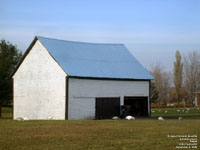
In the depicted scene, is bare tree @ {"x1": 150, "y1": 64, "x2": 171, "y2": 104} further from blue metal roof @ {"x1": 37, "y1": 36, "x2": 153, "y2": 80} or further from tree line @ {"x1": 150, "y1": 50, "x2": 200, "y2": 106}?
blue metal roof @ {"x1": 37, "y1": 36, "x2": 153, "y2": 80}

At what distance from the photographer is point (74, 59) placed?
1393 inches

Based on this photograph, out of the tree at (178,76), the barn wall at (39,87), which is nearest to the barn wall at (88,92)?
the barn wall at (39,87)

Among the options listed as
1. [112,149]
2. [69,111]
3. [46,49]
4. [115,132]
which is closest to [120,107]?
[69,111]

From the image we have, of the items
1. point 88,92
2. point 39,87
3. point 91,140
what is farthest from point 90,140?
point 39,87

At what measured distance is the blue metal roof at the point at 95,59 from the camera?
3428 cm

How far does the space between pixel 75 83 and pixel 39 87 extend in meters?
3.66

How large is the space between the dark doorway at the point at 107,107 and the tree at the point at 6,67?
49.7ft

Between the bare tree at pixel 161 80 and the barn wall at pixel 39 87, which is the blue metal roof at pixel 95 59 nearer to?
the barn wall at pixel 39 87

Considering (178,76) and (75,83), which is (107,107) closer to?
(75,83)

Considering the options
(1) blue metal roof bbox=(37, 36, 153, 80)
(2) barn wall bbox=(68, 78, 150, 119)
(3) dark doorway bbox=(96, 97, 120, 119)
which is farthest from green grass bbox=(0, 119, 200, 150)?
(3) dark doorway bbox=(96, 97, 120, 119)

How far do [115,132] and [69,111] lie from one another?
1314 centimetres

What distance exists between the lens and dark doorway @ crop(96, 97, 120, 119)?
34.5 meters

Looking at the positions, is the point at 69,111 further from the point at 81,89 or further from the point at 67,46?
the point at 67,46

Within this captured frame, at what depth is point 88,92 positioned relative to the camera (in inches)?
1332
